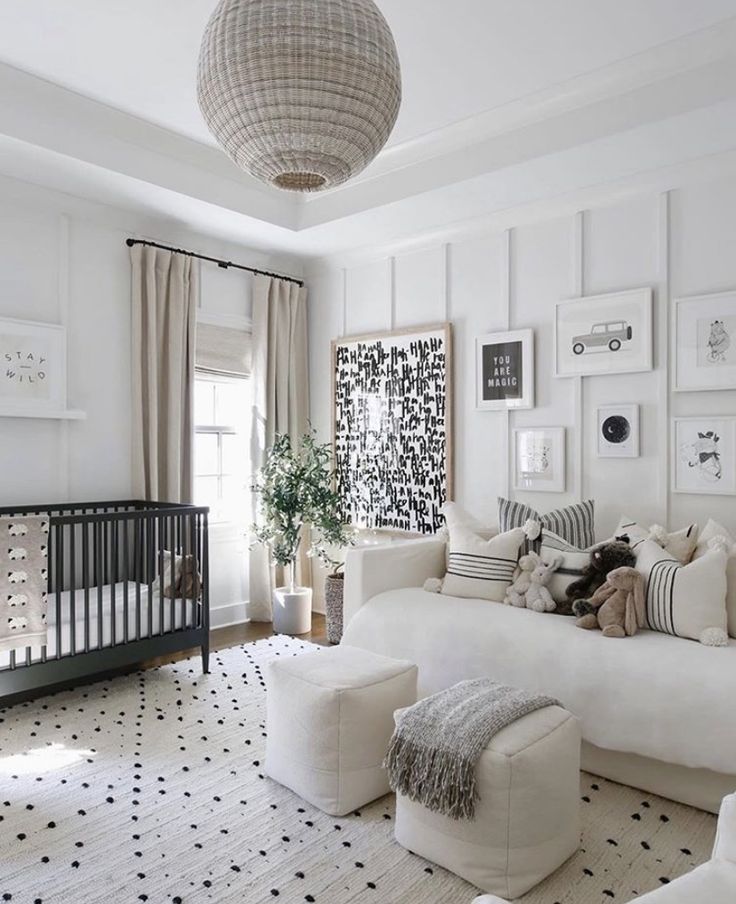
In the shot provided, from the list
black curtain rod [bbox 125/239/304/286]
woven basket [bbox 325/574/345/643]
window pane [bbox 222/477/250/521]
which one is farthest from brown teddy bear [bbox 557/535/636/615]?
black curtain rod [bbox 125/239/304/286]

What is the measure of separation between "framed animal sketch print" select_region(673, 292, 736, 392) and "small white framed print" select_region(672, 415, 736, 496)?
6.8 inches

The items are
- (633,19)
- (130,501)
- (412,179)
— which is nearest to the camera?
(633,19)

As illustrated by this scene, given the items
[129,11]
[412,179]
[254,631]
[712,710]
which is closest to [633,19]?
[412,179]

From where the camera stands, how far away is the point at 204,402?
4613mm

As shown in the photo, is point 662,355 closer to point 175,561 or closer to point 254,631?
point 175,561

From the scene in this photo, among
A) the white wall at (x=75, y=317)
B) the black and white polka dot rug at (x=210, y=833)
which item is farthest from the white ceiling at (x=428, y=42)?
the black and white polka dot rug at (x=210, y=833)

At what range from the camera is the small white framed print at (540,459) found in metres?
3.79

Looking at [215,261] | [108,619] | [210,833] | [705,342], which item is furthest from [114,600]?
[705,342]

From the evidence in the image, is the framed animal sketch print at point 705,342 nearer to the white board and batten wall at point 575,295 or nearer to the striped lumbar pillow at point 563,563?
the white board and batten wall at point 575,295

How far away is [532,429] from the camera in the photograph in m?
3.90

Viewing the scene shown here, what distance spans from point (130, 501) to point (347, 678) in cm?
219

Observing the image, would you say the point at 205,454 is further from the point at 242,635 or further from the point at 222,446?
the point at 242,635

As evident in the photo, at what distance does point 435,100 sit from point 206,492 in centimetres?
276

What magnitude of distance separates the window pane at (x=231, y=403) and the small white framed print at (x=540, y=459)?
1.91m
